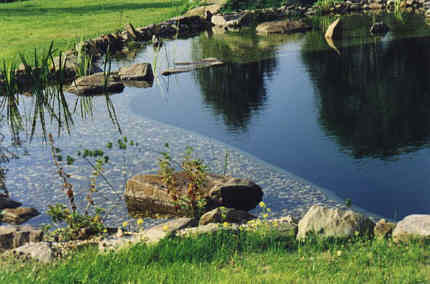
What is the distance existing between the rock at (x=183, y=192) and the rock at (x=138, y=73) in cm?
715

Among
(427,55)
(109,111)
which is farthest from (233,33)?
(109,111)

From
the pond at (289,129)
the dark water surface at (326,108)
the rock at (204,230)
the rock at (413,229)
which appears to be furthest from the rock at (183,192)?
the rock at (413,229)

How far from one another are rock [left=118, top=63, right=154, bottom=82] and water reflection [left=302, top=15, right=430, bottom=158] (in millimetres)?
3907

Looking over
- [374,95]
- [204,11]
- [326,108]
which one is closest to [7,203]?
[326,108]

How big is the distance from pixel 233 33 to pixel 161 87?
8852 millimetres

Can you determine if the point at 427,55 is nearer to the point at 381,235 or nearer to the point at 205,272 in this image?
the point at 381,235

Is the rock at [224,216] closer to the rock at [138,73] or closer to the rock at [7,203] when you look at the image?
the rock at [7,203]

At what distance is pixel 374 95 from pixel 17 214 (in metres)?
7.07

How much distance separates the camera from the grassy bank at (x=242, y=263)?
473 cm

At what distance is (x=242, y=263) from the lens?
16.7 ft

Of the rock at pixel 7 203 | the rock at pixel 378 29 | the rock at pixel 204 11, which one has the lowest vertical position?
the rock at pixel 7 203

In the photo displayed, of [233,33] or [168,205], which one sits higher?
[233,33]

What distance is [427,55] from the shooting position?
1460 cm

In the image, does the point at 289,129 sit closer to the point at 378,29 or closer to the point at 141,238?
the point at 141,238
